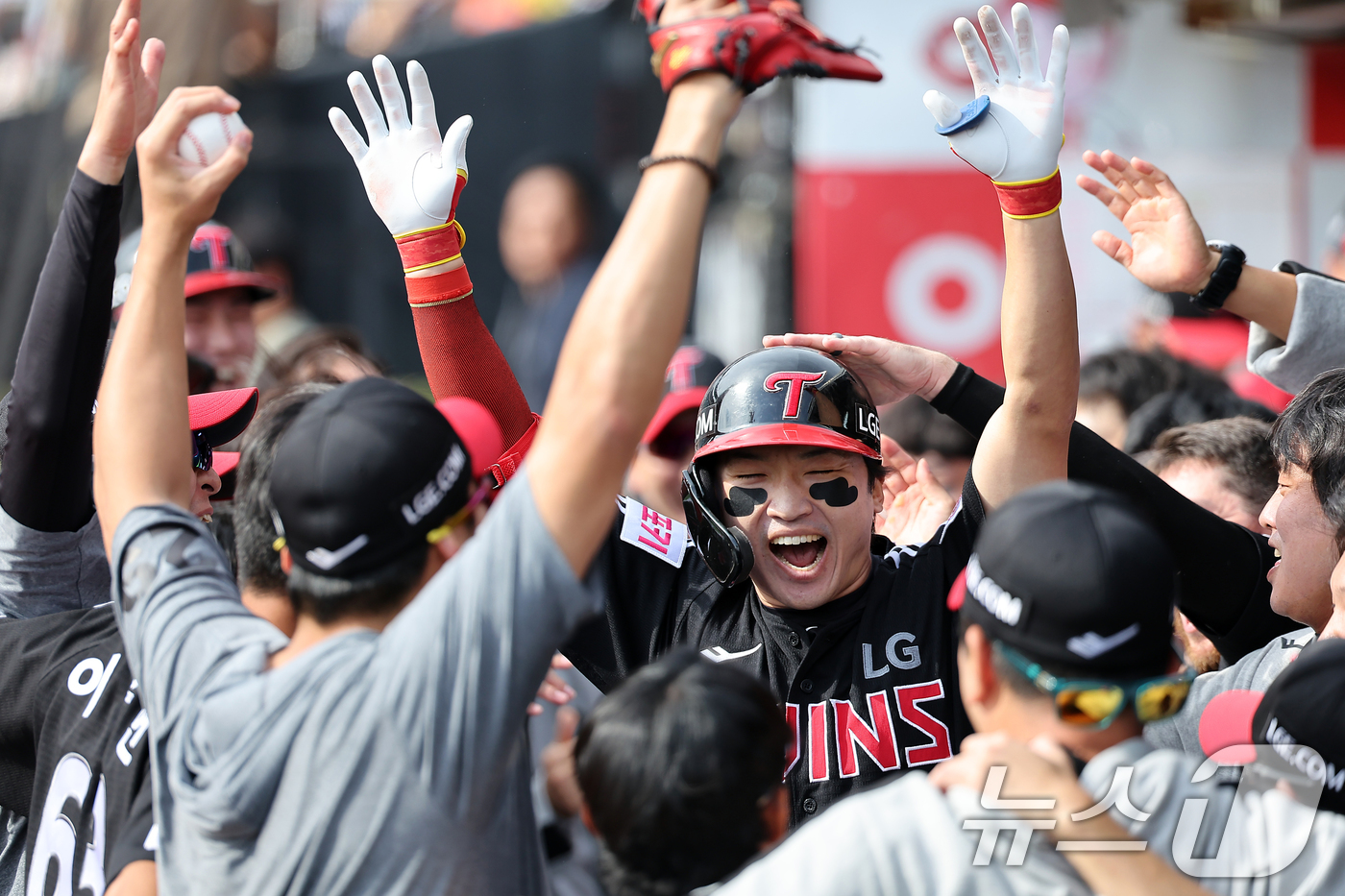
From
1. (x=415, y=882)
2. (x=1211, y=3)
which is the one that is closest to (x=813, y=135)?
(x=1211, y=3)

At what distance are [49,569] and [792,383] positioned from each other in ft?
5.36

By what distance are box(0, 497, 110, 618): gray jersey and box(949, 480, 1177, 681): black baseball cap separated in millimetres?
1827

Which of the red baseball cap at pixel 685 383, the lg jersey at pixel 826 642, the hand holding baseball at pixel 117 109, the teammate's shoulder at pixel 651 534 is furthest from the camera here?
the red baseball cap at pixel 685 383

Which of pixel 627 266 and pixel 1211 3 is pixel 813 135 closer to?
pixel 1211 3

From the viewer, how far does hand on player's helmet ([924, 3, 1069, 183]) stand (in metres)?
2.51

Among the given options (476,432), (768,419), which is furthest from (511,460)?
(476,432)

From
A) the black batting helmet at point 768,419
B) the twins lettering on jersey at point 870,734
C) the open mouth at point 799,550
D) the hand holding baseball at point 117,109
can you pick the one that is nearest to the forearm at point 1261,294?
the black batting helmet at point 768,419

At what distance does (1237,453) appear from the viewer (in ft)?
11.7

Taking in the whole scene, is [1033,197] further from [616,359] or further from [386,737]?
[386,737]

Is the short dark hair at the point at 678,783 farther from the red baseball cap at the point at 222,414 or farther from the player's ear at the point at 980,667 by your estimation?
the red baseball cap at the point at 222,414

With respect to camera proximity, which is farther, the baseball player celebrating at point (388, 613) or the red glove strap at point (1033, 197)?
the red glove strap at point (1033, 197)

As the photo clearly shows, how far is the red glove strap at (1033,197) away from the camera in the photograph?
2490 mm

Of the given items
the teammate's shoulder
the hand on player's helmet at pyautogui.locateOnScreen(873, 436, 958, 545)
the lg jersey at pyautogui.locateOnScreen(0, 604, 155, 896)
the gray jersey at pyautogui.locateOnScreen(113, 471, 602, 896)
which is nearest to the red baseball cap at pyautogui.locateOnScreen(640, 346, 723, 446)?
the hand on player's helmet at pyautogui.locateOnScreen(873, 436, 958, 545)

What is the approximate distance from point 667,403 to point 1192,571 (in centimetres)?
230
